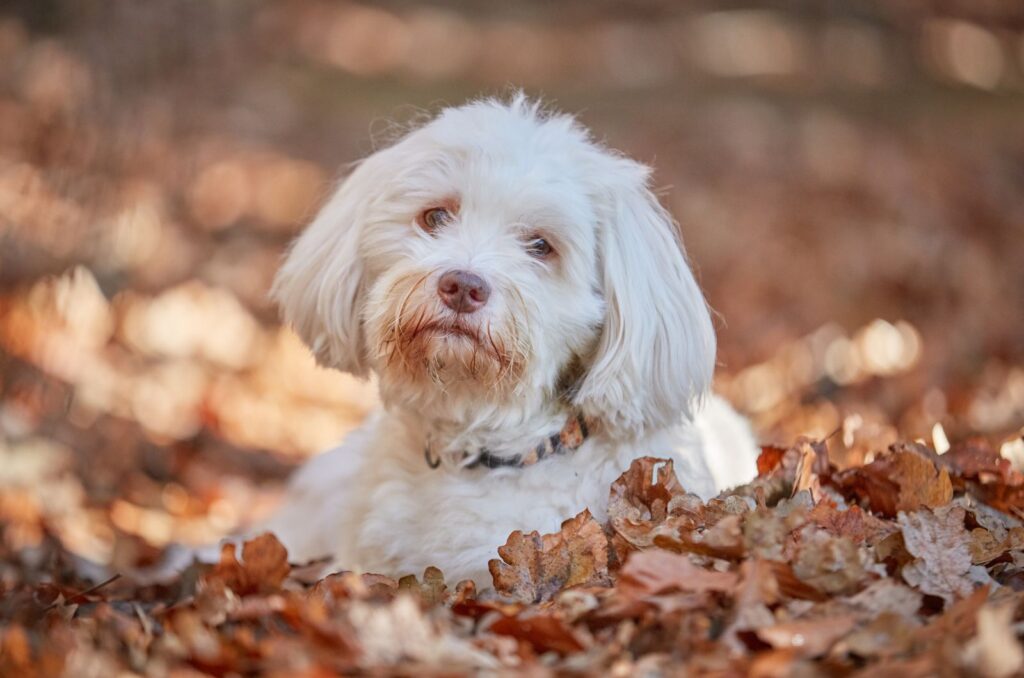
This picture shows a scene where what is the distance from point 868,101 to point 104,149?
7.52 meters

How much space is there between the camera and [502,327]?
258 cm

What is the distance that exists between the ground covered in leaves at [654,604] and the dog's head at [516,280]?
28cm

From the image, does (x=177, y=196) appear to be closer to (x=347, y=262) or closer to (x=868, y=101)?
(x=347, y=262)

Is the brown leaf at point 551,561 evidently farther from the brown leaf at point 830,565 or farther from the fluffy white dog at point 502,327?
the brown leaf at point 830,565

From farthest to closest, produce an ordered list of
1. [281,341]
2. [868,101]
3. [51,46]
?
1. [868,101]
2. [281,341]
3. [51,46]

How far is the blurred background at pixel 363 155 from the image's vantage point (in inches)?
147

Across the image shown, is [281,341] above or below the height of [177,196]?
below

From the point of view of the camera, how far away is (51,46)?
413 centimetres

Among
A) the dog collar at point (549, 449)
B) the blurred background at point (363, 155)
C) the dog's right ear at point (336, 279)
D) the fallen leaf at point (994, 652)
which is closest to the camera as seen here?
the fallen leaf at point (994, 652)

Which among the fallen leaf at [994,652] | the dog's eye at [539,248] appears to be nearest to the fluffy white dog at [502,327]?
the dog's eye at [539,248]

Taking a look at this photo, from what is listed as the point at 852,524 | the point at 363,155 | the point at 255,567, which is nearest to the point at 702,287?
the point at 363,155

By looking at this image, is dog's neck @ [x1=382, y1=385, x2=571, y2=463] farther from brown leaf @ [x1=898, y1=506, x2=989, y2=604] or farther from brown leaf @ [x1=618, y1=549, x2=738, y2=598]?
brown leaf @ [x1=898, y1=506, x2=989, y2=604]

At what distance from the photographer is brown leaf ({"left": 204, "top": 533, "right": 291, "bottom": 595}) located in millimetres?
2424

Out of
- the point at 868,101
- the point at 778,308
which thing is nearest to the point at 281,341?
the point at 778,308
